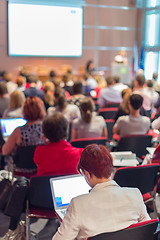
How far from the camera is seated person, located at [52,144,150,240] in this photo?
173 cm

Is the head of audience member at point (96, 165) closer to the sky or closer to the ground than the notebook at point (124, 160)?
closer to the sky

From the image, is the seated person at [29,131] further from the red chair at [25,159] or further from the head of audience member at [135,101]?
the head of audience member at [135,101]

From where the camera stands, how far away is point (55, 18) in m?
11.9

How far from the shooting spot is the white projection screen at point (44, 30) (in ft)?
37.8

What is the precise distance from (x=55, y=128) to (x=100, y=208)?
1309mm

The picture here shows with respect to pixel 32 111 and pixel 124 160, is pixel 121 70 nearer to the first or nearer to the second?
pixel 32 111

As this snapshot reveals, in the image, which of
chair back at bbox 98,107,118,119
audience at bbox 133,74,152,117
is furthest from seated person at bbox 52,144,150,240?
audience at bbox 133,74,152,117

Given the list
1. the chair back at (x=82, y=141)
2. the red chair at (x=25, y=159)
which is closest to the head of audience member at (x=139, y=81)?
the chair back at (x=82, y=141)

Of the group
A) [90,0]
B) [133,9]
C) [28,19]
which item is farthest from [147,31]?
[28,19]

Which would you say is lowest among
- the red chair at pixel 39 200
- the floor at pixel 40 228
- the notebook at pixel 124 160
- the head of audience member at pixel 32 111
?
the floor at pixel 40 228

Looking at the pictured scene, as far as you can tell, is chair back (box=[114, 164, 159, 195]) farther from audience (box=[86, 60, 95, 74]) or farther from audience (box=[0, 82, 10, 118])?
audience (box=[86, 60, 95, 74])

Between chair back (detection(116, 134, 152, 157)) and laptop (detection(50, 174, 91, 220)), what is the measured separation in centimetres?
161

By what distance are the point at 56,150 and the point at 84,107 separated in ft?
4.79

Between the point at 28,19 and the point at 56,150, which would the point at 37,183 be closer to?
the point at 56,150
